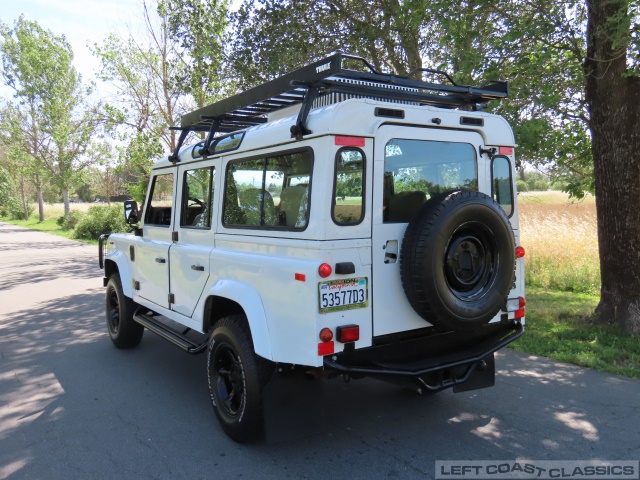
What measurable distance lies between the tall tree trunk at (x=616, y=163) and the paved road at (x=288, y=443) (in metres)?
1.72

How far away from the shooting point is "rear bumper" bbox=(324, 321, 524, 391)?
10.3ft

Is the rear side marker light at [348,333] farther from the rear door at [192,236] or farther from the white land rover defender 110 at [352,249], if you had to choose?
the rear door at [192,236]

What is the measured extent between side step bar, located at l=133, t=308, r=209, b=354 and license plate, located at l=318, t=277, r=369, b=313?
60.7 inches

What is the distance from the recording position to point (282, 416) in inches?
129

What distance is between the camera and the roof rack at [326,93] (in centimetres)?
319

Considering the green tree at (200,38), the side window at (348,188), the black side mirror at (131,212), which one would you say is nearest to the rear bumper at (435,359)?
the side window at (348,188)

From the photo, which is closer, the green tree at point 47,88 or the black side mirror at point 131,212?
the black side mirror at point 131,212

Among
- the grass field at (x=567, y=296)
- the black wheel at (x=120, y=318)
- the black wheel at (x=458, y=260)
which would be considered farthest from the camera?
the black wheel at (x=120, y=318)

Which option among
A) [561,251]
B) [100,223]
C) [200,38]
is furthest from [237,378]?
→ [100,223]

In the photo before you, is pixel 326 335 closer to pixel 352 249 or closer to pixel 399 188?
pixel 352 249

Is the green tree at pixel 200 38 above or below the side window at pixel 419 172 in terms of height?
above

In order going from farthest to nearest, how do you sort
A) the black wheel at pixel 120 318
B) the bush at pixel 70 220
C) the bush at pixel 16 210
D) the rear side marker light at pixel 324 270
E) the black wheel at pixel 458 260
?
the bush at pixel 16 210, the bush at pixel 70 220, the black wheel at pixel 120 318, the black wheel at pixel 458 260, the rear side marker light at pixel 324 270
